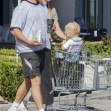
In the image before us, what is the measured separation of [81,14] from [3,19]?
475 centimetres

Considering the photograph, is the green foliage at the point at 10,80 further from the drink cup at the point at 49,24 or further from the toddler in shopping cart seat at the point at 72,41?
the drink cup at the point at 49,24

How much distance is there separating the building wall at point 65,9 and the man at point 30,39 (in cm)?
1775

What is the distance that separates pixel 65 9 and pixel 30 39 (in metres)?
18.5

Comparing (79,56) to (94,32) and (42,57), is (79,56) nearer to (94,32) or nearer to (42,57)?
(42,57)

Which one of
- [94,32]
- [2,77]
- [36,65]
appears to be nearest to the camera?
[36,65]

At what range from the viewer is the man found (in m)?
7.38

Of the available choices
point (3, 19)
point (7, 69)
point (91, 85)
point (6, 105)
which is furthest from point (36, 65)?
point (3, 19)

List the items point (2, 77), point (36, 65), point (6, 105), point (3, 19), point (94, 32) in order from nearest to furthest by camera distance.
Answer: point (36, 65)
point (6, 105)
point (2, 77)
point (94, 32)
point (3, 19)

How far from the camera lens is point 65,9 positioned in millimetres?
25766

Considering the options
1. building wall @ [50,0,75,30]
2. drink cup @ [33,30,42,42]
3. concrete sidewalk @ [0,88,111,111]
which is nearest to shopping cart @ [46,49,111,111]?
drink cup @ [33,30,42,42]

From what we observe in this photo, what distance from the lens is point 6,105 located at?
8.73m

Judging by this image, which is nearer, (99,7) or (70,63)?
(70,63)

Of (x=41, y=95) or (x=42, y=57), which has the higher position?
(x=42, y=57)

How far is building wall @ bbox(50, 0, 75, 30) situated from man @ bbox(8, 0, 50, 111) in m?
17.8
